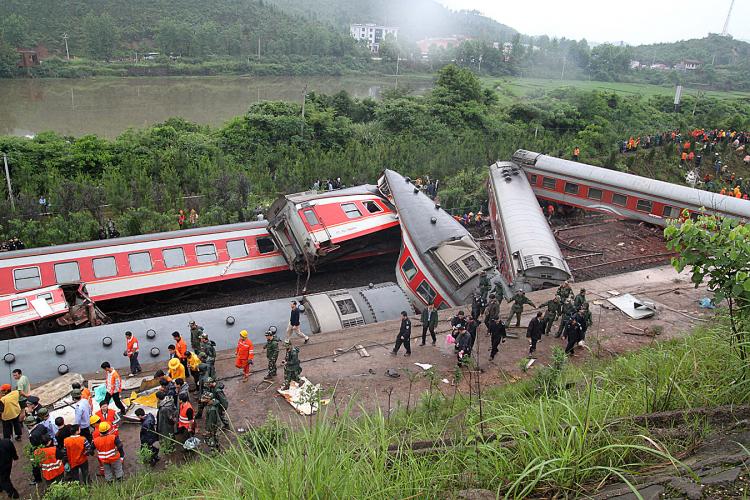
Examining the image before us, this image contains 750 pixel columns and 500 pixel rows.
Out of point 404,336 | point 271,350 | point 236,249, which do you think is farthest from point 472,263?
point 236,249

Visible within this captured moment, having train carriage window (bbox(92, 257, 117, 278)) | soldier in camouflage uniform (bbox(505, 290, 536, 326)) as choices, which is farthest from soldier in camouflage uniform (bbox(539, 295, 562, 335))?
train carriage window (bbox(92, 257, 117, 278))

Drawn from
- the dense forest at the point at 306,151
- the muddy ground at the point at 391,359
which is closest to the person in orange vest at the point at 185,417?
A: the muddy ground at the point at 391,359

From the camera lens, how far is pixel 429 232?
16.4 m

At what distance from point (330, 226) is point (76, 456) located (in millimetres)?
11085

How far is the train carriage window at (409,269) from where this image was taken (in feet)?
53.3

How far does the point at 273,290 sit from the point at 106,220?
328 inches

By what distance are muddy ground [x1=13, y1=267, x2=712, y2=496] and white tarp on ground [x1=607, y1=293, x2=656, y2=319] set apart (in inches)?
7.3

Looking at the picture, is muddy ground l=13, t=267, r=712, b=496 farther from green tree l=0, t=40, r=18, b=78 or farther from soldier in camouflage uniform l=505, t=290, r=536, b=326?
green tree l=0, t=40, r=18, b=78

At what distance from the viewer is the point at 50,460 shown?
732 cm

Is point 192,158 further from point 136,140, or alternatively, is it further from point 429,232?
point 429,232

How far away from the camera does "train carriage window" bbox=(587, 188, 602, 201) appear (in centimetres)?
2221

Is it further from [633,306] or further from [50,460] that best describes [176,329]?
[633,306]

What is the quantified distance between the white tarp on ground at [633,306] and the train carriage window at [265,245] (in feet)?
34.7

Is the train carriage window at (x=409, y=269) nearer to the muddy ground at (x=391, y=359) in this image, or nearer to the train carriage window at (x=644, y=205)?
the muddy ground at (x=391, y=359)
